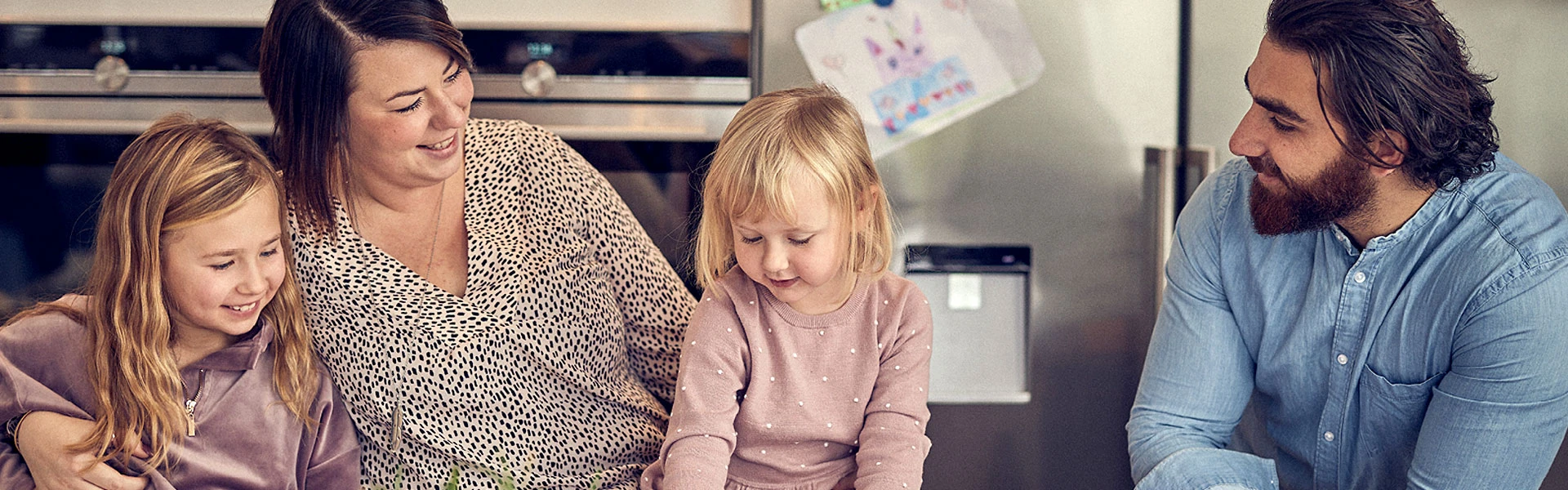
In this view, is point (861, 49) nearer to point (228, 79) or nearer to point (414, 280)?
point (414, 280)

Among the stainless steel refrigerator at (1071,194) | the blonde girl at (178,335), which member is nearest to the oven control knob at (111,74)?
the blonde girl at (178,335)

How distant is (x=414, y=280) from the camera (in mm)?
1325

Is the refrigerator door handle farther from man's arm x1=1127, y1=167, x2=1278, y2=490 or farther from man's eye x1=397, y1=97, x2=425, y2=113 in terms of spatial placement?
man's eye x1=397, y1=97, x2=425, y2=113

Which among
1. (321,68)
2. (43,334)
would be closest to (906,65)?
(321,68)

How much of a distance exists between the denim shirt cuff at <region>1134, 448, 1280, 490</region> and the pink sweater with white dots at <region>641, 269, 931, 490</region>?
25 centimetres

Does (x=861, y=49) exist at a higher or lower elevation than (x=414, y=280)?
higher

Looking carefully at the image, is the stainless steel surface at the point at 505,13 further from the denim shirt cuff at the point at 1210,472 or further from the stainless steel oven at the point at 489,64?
the denim shirt cuff at the point at 1210,472

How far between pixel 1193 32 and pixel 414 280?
1.28 metres

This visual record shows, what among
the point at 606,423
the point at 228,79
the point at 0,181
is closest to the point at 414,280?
the point at 606,423

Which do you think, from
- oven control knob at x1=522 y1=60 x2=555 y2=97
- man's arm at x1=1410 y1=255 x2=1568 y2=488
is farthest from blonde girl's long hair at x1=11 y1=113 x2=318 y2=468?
man's arm at x1=1410 y1=255 x2=1568 y2=488

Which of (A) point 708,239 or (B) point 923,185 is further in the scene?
(B) point 923,185

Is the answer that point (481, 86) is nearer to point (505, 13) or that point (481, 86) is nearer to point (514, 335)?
point (505, 13)

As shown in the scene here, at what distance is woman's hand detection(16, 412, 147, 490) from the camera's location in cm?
119

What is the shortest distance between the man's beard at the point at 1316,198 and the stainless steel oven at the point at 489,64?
0.94 m
